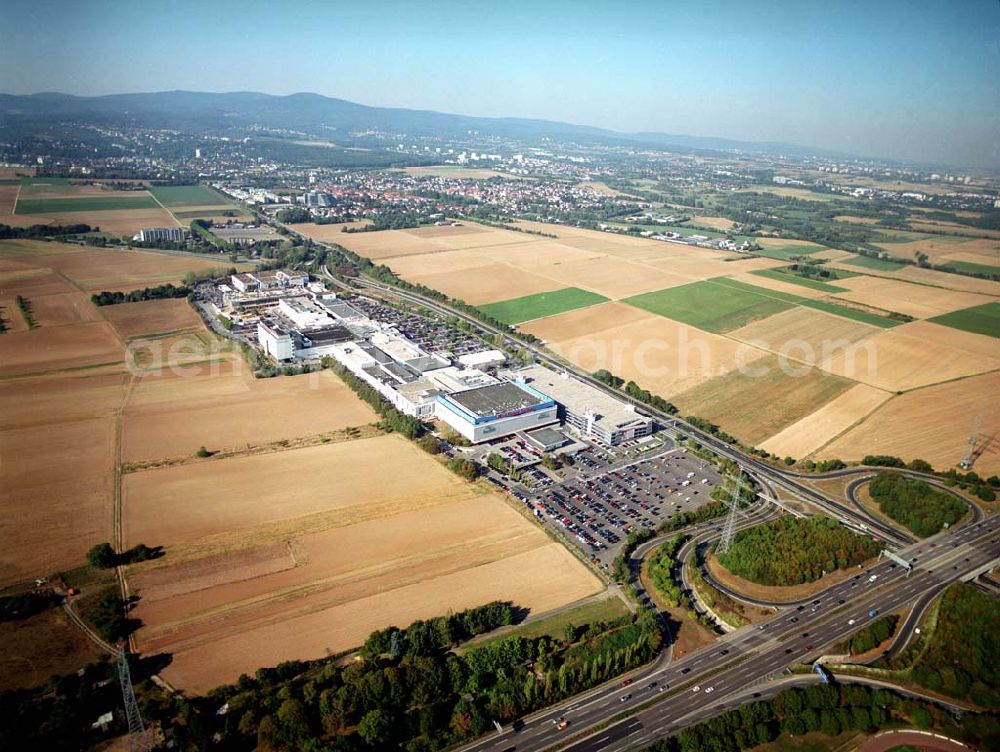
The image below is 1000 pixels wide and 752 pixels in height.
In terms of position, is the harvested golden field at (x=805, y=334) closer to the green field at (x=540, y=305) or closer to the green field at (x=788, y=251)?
the green field at (x=540, y=305)

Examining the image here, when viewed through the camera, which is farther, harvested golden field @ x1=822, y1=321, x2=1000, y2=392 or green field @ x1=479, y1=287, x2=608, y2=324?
green field @ x1=479, y1=287, x2=608, y2=324

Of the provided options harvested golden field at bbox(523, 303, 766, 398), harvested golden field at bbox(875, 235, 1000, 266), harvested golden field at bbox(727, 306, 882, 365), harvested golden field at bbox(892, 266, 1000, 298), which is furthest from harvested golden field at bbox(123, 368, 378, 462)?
harvested golden field at bbox(875, 235, 1000, 266)

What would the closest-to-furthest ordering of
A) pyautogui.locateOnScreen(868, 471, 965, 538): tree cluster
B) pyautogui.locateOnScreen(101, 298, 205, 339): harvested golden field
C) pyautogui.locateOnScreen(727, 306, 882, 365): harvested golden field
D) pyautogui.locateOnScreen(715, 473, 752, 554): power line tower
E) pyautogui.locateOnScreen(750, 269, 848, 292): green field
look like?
1. pyautogui.locateOnScreen(715, 473, 752, 554): power line tower
2. pyautogui.locateOnScreen(868, 471, 965, 538): tree cluster
3. pyautogui.locateOnScreen(727, 306, 882, 365): harvested golden field
4. pyautogui.locateOnScreen(101, 298, 205, 339): harvested golden field
5. pyautogui.locateOnScreen(750, 269, 848, 292): green field

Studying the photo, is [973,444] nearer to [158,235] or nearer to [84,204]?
[158,235]

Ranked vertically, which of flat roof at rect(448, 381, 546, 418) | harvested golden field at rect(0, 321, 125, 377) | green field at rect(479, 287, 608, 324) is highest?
green field at rect(479, 287, 608, 324)

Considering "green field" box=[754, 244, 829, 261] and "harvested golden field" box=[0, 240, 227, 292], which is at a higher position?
"green field" box=[754, 244, 829, 261]

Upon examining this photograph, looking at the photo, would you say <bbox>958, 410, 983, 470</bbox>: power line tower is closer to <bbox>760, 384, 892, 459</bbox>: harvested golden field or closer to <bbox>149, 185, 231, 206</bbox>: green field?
<bbox>760, 384, 892, 459</bbox>: harvested golden field

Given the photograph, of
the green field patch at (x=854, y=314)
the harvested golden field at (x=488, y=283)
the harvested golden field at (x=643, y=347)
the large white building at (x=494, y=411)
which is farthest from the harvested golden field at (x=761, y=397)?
the harvested golden field at (x=488, y=283)
